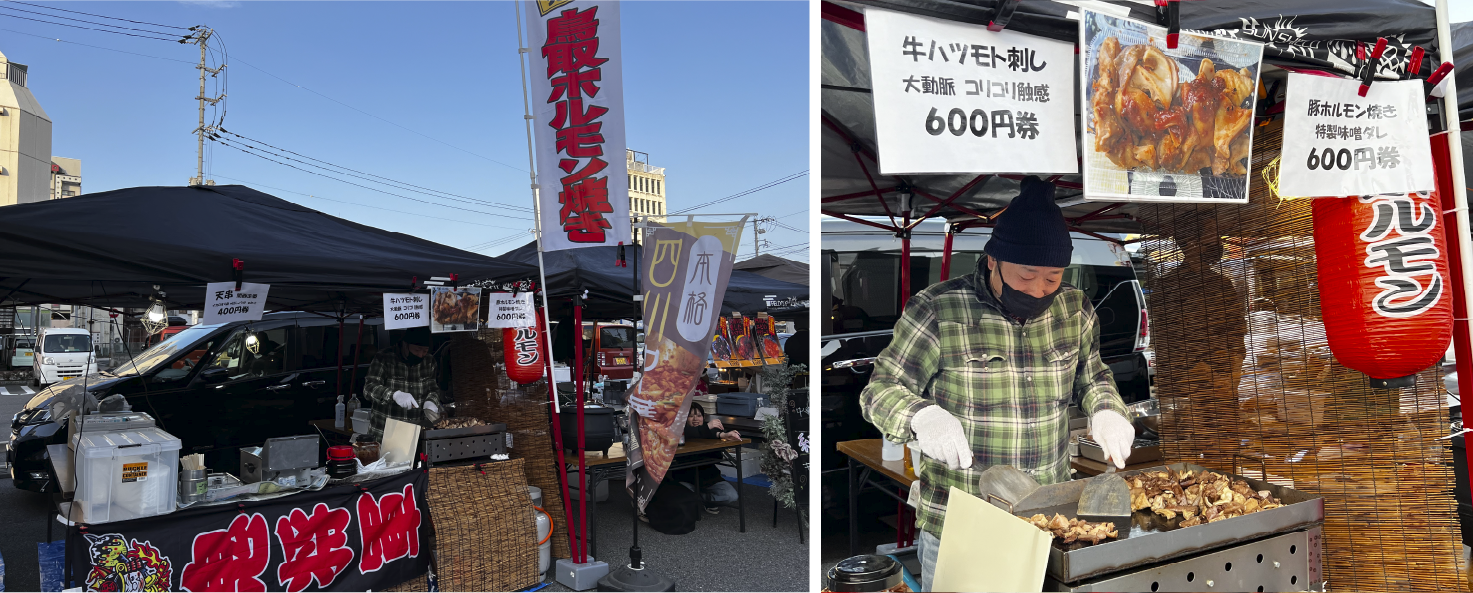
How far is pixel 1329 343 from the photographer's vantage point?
2326 mm

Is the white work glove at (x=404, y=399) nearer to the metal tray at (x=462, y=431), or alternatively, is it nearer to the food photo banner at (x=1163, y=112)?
the metal tray at (x=462, y=431)

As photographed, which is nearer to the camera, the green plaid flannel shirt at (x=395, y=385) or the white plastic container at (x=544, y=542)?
the white plastic container at (x=544, y=542)

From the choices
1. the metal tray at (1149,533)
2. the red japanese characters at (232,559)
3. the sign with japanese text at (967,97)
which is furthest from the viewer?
the red japanese characters at (232,559)

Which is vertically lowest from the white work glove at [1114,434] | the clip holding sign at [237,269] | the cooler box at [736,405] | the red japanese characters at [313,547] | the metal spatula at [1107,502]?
the red japanese characters at [313,547]

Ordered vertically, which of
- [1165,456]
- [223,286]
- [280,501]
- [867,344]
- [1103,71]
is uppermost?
[1103,71]

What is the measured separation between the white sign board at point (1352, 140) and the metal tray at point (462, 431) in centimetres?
504

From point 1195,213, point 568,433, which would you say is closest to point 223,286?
point 568,433

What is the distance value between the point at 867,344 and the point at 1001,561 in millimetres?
4775

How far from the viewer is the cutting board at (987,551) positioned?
4.62 feet

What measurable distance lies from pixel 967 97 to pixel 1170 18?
2.12 feet

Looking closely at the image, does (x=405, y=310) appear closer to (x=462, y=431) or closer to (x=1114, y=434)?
(x=462, y=431)

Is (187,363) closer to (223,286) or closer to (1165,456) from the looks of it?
(223,286)

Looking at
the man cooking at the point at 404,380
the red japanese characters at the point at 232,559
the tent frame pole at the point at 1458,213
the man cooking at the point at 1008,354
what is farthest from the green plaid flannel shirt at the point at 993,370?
the man cooking at the point at 404,380

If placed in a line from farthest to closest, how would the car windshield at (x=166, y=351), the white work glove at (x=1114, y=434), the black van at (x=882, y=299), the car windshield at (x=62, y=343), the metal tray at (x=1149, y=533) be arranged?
the car windshield at (x=62, y=343) < the car windshield at (x=166, y=351) < the black van at (x=882, y=299) < the white work glove at (x=1114, y=434) < the metal tray at (x=1149, y=533)
